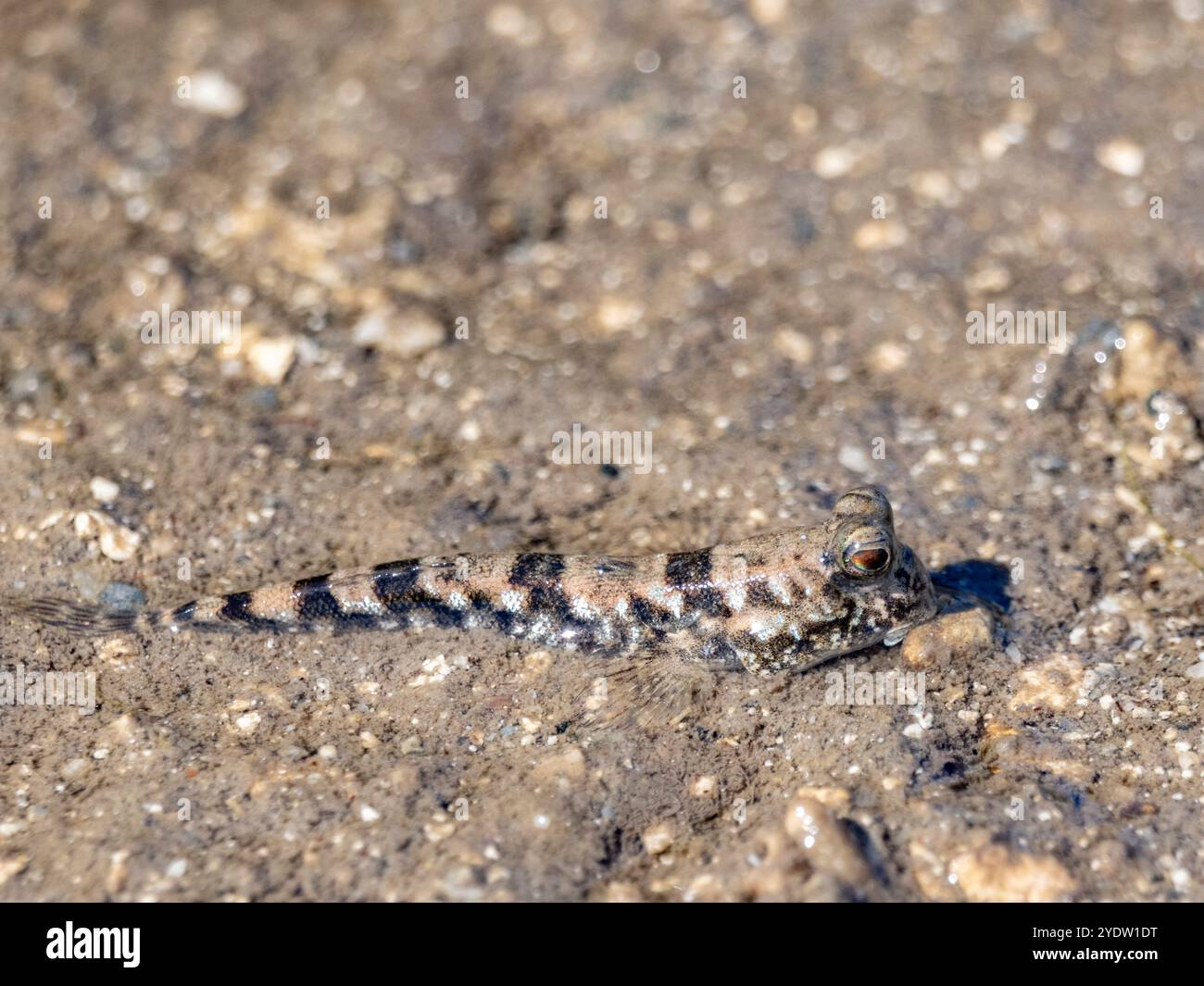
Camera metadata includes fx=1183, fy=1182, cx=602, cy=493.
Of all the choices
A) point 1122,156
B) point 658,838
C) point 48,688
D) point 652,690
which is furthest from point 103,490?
point 1122,156

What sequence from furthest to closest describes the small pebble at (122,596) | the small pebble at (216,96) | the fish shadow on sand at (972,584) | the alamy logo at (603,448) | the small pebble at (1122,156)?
the small pebble at (216,96) < the small pebble at (1122,156) < the alamy logo at (603,448) < the small pebble at (122,596) < the fish shadow on sand at (972,584)

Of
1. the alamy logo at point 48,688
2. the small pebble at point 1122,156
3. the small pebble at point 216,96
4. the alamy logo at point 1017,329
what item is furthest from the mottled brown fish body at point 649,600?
the small pebble at point 216,96

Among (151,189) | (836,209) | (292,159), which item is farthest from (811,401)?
(151,189)

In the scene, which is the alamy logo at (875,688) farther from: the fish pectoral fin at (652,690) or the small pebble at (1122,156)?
the small pebble at (1122,156)

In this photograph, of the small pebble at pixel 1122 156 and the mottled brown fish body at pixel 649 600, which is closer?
the mottled brown fish body at pixel 649 600

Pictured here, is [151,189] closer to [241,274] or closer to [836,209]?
[241,274]
